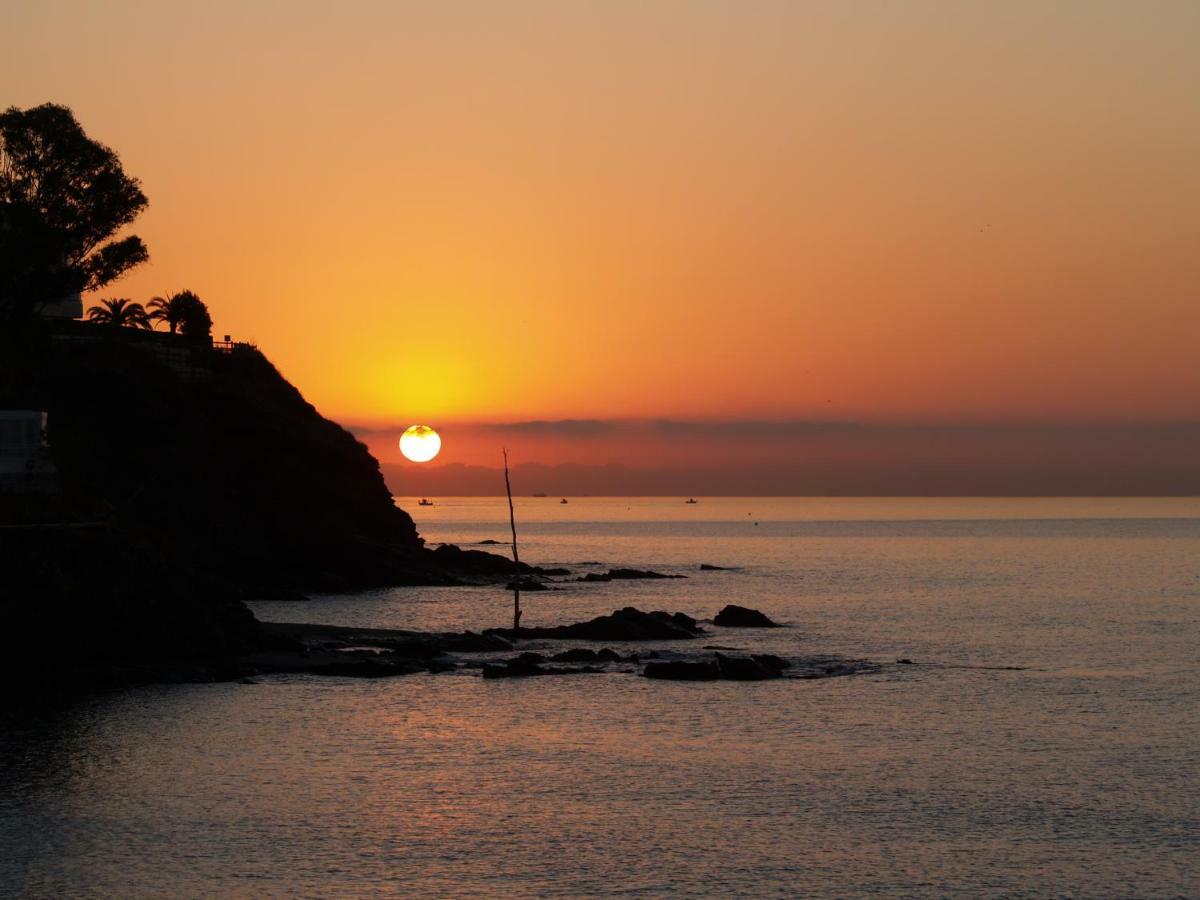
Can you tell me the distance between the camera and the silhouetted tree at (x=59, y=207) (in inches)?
2702

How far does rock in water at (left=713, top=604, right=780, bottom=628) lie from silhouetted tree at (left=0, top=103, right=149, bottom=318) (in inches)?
1684

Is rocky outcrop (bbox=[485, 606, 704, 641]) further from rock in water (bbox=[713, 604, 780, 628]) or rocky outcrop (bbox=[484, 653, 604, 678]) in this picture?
rocky outcrop (bbox=[484, 653, 604, 678])

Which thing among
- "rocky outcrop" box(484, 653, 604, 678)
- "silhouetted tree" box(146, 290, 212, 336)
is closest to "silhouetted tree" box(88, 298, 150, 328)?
"silhouetted tree" box(146, 290, 212, 336)

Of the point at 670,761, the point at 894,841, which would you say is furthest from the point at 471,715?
the point at 894,841

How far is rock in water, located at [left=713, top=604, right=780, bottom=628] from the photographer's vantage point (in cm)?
8681

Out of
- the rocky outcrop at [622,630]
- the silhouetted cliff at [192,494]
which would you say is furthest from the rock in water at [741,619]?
the silhouetted cliff at [192,494]

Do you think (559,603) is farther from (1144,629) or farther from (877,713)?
(877,713)

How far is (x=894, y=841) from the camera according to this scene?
111 feet

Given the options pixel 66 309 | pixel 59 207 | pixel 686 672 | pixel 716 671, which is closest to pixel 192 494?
pixel 66 309

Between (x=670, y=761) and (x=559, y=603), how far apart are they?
63.1m

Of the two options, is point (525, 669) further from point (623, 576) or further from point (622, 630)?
point (623, 576)

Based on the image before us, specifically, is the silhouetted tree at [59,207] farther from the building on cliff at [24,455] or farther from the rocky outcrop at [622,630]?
the rocky outcrop at [622,630]

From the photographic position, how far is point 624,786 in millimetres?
40156

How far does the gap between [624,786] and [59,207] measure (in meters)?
49.7
